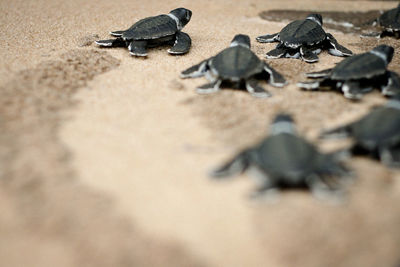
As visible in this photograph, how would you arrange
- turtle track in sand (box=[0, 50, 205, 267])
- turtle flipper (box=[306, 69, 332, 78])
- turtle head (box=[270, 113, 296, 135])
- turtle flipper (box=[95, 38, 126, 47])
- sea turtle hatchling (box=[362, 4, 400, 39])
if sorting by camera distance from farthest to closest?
sea turtle hatchling (box=[362, 4, 400, 39])
turtle flipper (box=[95, 38, 126, 47])
turtle flipper (box=[306, 69, 332, 78])
turtle head (box=[270, 113, 296, 135])
turtle track in sand (box=[0, 50, 205, 267])

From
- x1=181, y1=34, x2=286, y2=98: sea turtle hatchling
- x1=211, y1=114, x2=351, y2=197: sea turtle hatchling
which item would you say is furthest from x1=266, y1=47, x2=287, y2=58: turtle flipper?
x1=211, y1=114, x2=351, y2=197: sea turtle hatchling

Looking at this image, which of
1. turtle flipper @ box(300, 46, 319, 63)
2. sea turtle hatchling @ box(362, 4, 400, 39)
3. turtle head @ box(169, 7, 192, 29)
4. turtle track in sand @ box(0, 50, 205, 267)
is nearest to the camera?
turtle track in sand @ box(0, 50, 205, 267)

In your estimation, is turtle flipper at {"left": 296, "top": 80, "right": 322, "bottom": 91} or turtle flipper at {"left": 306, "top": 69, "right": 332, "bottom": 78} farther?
turtle flipper at {"left": 306, "top": 69, "right": 332, "bottom": 78}

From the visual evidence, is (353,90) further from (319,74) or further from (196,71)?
(196,71)

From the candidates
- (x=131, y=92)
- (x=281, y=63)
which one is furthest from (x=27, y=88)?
(x=281, y=63)

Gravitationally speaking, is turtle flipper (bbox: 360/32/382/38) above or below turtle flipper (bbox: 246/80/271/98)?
below

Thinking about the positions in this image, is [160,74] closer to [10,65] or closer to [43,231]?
[10,65]

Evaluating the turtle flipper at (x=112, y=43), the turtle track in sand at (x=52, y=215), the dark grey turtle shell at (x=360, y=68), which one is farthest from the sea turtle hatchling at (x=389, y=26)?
the turtle track in sand at (x=52, y=215)

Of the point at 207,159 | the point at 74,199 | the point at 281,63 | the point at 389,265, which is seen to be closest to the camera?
the point at 389,265

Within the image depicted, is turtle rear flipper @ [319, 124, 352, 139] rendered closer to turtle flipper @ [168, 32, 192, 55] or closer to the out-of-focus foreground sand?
the out-of-focus foreground sand
